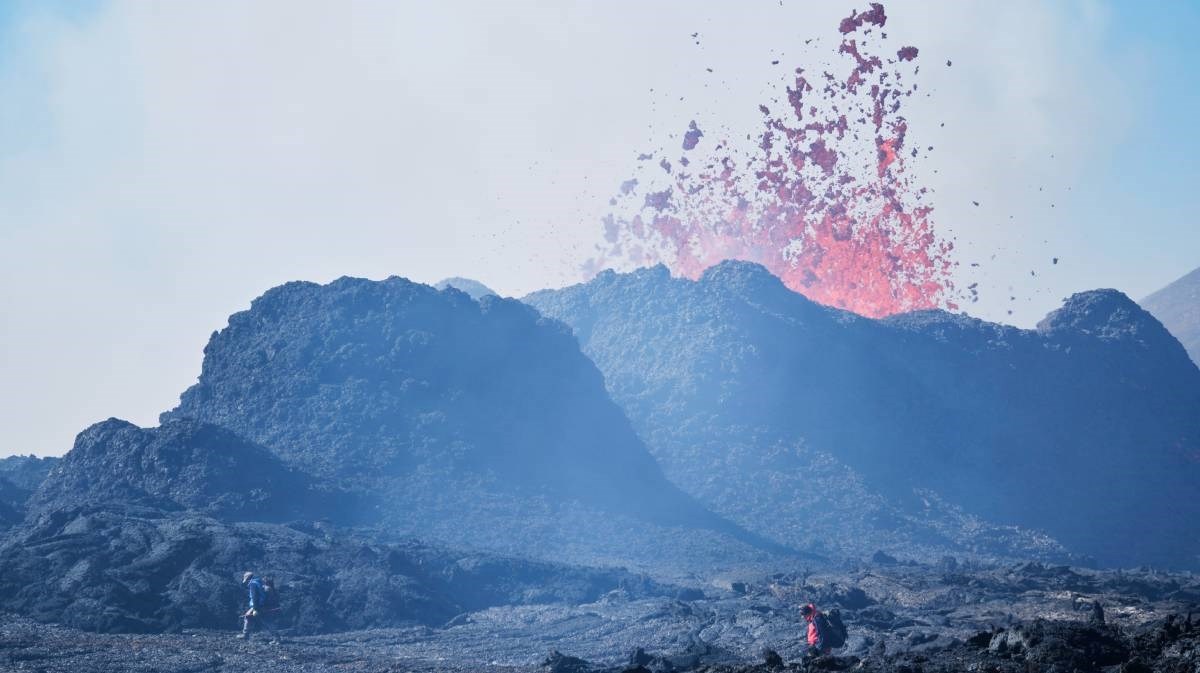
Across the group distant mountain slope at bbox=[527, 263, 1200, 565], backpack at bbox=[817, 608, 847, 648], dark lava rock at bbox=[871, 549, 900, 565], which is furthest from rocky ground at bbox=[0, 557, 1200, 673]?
distant mountain slope at bbox=[527, 263, 1200, 565]

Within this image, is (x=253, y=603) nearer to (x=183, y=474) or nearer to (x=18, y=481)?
(x=183, y=474)

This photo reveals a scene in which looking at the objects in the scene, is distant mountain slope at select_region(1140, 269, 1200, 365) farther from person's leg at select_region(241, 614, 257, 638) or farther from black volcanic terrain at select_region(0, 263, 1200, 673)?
person's leg at select_region(241, 614, 257, 638)

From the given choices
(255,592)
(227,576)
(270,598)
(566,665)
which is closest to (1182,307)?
(227,576)

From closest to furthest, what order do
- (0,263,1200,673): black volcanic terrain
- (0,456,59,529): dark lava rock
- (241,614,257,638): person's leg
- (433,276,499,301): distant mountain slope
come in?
(241,614,257,638): person's leg → (0,263,1200,673): black volcanic terrain → (0,456,59,529): dark lava rock → (433,276,499,301): distant mountain slope

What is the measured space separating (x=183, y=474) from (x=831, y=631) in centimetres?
2958

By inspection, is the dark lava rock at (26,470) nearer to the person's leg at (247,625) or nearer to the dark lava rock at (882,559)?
the person's leg at (247,625)

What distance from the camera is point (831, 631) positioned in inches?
781

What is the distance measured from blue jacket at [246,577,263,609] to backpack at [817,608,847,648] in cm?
1396

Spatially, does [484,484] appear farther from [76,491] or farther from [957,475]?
[957,475]

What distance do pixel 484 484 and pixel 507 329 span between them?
10.3 meters

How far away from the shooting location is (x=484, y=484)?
46094 millimetres

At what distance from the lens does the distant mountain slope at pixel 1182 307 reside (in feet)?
352

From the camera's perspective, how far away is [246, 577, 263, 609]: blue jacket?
25203 mm

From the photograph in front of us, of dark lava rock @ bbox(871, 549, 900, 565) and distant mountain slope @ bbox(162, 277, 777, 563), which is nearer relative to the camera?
dark lava rock @ bbox(871, 549, 900, 565)
